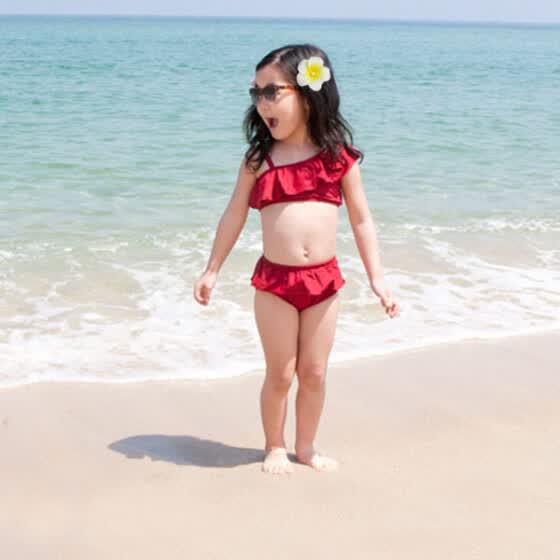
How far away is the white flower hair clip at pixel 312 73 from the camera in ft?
8.57

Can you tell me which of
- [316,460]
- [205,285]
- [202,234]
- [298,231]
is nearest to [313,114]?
[298,231]

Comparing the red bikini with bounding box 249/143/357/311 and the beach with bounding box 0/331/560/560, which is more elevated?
the red bikini with bounding box 249/143/357/311

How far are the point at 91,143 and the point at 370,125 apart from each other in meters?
4.58

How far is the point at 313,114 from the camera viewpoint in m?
2.72

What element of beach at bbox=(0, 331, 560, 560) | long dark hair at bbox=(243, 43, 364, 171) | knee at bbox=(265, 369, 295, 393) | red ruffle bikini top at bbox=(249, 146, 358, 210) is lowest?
beach at bbox=(0, 331, 560, 560)

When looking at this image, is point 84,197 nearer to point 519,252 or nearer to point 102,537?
point 519,252

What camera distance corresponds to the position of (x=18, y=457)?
302 centimetres

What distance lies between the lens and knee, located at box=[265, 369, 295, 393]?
2.83 m

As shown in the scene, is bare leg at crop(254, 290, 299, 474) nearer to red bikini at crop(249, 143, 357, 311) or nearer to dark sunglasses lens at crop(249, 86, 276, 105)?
red bikini at crop(249, 143, 357, 311)

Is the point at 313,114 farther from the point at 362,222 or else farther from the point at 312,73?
the point at 362,222

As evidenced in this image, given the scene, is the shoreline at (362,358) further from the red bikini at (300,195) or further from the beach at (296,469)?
the red bikini at (300,195)

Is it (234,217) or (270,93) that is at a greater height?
(270,93)

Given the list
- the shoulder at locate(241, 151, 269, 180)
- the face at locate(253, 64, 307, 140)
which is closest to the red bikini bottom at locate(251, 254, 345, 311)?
the shoulder at locate(241, 151, 269, 180)

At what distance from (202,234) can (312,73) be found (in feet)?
13.4
